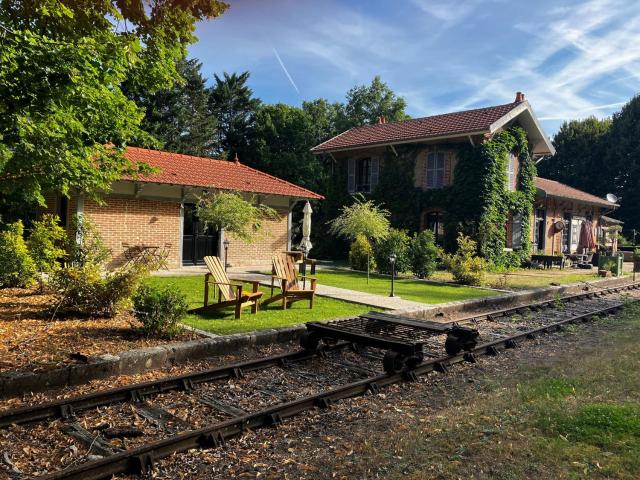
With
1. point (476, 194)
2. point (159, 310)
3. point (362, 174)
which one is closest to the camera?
point (159, 310)

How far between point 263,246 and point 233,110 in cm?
2496

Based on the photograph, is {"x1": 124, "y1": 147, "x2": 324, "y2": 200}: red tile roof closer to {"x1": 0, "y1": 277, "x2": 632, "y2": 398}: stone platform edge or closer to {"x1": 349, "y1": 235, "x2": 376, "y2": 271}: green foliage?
{"x1": 349, "y1": 235, "x2": 376, "y2": 271}: green foliage

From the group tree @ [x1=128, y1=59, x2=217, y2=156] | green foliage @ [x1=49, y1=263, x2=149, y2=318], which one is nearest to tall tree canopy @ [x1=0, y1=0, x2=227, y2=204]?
green foliage @ [x1=49, y1=263, x2=149, y2=318]

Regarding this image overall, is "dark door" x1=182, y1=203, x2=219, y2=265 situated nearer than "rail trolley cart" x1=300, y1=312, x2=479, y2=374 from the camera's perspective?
No

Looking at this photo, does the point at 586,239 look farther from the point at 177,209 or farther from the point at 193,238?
the point at 177,209

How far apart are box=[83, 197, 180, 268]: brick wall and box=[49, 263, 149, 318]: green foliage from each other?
691 cm

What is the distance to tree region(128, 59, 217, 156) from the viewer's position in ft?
109

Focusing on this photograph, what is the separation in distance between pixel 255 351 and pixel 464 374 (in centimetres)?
272

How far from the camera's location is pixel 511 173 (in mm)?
23422

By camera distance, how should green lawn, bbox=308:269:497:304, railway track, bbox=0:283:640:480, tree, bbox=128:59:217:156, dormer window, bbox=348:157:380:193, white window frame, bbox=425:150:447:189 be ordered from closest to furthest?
1. railway track, bbox=0:283:640:480
2. green lawn, bbox=308:269:497:304
3. white window frame, bbox=425:150:447:189
4. dormer window, bbox=348:157:380:193
5. tree, bbox=128:59:217:156

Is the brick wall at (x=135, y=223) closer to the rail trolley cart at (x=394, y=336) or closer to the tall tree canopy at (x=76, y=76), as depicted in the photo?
the tall tree canopy at (x=76, y=76)

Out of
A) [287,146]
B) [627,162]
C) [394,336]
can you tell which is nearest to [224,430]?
[394,336]

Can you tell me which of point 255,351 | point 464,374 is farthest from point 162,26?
point 464,374

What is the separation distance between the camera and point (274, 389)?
5551mm
